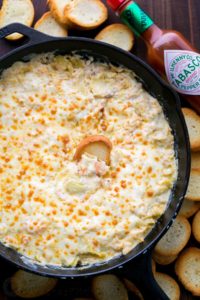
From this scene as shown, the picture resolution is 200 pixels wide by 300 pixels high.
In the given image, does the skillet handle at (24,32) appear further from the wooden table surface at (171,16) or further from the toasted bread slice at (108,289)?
the toasted bread slice at (108,289)

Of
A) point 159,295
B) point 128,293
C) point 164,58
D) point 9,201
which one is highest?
point 164,58

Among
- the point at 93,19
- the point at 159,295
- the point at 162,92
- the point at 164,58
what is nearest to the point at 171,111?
the point at 162,92

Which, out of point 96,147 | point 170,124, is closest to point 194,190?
point 170,124

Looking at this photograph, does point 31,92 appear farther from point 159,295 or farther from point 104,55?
point 159,295

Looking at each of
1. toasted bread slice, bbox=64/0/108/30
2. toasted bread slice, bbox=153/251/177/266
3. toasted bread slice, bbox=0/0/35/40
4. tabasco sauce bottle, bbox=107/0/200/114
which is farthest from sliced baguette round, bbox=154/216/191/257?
toasted bread slice, bbox=0/0/35/40

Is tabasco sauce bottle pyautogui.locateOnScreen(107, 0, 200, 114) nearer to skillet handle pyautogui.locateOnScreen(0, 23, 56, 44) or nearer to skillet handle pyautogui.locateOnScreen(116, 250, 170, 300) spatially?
skillet handle pyautogui.locateOnScreen(0, 23, 56, 44)

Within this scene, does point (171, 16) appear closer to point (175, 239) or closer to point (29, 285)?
point (175, 239)

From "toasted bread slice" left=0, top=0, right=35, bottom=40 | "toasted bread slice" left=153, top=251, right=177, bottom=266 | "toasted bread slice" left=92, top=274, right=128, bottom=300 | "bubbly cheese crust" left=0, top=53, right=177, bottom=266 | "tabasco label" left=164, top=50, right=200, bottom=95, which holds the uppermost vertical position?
"toasted bread slice" left=0, top=0, right=35, bottom=40
